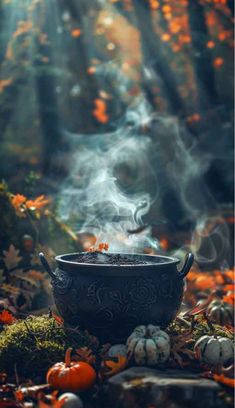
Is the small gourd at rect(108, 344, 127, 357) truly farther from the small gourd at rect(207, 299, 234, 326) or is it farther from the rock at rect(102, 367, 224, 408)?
the small gourd at rect(207, 299, 234, 326)

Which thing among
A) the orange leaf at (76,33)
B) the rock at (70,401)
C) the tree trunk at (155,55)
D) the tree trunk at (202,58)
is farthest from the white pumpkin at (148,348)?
the orange leaf at (76,33)

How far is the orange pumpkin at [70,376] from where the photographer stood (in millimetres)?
3975

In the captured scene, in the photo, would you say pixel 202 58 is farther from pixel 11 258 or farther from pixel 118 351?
pixel 118 351

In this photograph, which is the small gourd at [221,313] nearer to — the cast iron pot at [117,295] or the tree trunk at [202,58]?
the cast iron pot at [117,295]

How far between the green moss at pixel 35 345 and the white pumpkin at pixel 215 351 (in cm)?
84

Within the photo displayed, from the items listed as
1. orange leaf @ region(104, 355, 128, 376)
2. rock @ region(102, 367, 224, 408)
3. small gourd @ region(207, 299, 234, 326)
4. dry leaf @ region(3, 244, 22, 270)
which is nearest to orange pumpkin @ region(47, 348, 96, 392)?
orange leaf @ region(104, 355, 128, 376)

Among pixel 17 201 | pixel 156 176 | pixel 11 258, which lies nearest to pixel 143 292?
pixel 11 258

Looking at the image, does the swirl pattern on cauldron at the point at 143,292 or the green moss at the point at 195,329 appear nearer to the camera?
the swirl pattern on cauldron at the point at 143,292

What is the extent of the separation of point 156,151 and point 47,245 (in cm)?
479

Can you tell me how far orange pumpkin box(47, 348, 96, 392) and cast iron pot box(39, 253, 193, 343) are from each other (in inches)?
20.6

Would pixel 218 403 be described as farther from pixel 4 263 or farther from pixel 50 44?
pixel 50 44

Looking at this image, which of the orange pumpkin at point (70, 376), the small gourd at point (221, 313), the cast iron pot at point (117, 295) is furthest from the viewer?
the small gourd at point (221, 313)

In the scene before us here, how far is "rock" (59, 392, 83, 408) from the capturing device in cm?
375

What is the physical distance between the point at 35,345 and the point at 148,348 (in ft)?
2.94
